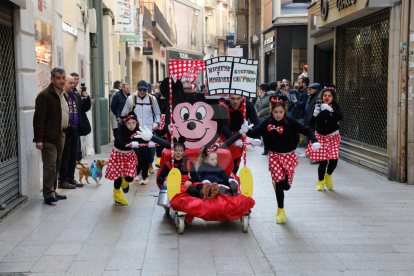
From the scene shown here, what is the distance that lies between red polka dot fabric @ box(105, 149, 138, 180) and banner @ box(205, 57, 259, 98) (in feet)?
5.60

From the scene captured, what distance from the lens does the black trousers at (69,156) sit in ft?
29.0

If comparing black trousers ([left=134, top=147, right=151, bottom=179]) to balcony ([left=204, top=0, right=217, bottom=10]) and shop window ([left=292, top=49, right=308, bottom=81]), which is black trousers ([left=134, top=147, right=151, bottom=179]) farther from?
balcony ([left=204, top=0, right=217, bottom=10])

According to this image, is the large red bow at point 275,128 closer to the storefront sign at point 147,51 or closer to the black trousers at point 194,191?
the black trousers at point 194,191

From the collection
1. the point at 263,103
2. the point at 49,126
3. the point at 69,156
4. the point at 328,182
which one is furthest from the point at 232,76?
the point at 263,103

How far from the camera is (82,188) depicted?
30.1 ft

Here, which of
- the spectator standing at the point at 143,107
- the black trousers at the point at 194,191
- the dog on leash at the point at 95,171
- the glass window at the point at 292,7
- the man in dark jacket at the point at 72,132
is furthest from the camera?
the glass window at the point at 292,7

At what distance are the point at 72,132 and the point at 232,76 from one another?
352cm

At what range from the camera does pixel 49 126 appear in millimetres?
7766

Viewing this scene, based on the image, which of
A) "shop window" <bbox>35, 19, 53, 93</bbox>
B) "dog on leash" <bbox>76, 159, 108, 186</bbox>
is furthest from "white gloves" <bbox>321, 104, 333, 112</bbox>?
"shop window" <bbox>35, 19, 53, 93</bbox>

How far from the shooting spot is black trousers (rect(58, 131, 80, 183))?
8852 millimetres

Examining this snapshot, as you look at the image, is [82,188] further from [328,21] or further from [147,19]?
[147,19]

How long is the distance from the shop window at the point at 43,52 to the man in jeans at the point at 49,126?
136 cm

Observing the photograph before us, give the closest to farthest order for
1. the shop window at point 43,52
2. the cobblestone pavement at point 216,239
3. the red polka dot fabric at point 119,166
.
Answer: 1. the cobblestone pavement at point 216,239
2. the red polka dot fabric at point 119,166
3. the shop window at point 43,52

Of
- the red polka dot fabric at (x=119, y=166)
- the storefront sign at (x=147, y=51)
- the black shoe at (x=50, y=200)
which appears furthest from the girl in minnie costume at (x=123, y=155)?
the storefront sign at (x=147, y=51)
